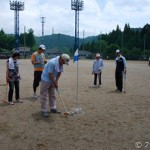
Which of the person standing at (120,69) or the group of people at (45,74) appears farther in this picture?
the person standing at (120,69)

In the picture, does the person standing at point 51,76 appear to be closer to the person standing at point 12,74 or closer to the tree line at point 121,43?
the person standing at point 12,74

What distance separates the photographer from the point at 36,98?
1290 centimetres

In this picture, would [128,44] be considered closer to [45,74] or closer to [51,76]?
[45,74]

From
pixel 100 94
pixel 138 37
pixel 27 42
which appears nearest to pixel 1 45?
pixel 27 42

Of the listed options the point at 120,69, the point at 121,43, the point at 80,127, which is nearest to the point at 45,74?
the point at 80,127

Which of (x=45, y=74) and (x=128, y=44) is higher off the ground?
(x=128, y=44)

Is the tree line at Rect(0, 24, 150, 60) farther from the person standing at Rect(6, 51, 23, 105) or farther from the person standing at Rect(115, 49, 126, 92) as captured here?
the person standing at Rect(6, 51, 23, 105)

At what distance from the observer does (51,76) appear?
963cm

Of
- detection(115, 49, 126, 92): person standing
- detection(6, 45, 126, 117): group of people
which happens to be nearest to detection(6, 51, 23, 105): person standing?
detection(6, 45, 126, 117): group of people

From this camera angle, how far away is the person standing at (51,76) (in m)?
9.55

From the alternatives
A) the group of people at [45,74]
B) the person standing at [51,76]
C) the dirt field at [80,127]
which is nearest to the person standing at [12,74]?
the group of people at [45,74]

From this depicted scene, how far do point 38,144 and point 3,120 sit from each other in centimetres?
224

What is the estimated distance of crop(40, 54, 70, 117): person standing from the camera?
9.55 metres

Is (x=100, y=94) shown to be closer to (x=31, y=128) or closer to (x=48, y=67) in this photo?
(x=48, y=67)
